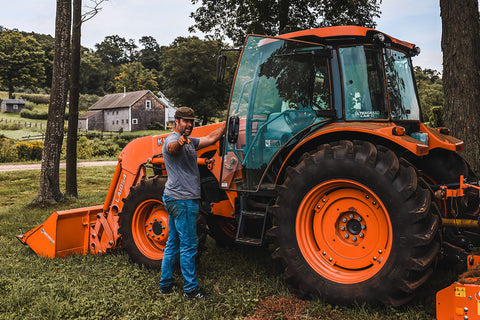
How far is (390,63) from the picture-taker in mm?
4156

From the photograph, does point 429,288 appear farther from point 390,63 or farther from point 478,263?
point 390,63

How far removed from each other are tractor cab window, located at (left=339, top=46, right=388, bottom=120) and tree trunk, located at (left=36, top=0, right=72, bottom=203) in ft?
27.3

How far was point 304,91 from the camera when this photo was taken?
13.7 ft

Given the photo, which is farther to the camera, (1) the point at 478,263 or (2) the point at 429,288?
(2) the point at 429,288

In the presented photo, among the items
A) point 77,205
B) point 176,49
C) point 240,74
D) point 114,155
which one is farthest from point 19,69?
point 240,74

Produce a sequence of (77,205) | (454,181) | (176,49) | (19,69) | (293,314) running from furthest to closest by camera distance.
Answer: (19,69) < (176,49) < (77,205) < (454,181) < (293,314)

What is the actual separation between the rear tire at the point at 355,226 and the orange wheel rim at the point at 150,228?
1.67 m

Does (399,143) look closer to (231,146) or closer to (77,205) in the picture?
(231,146)

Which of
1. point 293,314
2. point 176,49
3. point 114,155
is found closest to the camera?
point 293,314

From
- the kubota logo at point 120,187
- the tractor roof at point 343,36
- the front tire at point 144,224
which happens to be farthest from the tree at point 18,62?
the tractor roof at point 343,36

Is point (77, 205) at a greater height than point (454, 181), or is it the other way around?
point (454, 181)

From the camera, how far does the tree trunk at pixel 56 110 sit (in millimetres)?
9945

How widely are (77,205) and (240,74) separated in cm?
705

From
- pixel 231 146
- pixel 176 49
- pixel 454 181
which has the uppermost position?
pixel 176 49
